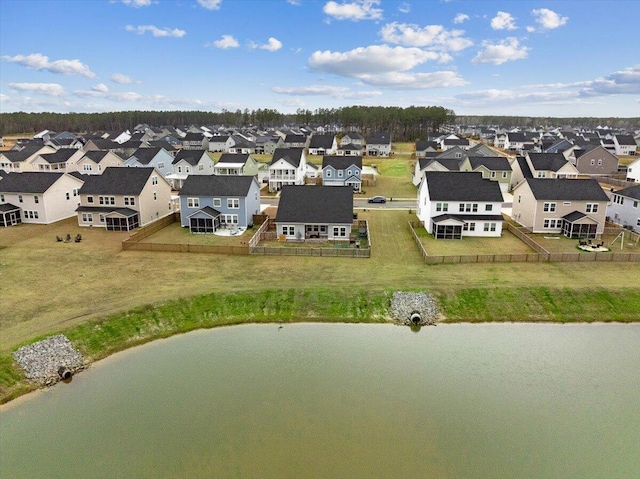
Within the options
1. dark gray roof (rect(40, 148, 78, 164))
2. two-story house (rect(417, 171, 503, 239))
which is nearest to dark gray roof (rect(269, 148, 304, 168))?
two-story house (rect(417, 171, 503, 239))

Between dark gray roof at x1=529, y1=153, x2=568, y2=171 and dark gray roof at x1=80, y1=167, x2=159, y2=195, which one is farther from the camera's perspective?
dark gray roof at x1=529, y1=153, x2=568, y2=171

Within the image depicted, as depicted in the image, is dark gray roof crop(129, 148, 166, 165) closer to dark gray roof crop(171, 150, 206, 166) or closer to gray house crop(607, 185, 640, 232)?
dark gray roof crop(171, 150, 206, 166)

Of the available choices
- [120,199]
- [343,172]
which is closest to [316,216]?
[120,199]

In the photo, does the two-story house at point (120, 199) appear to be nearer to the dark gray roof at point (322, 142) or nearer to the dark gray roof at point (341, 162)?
the dark gray roof at point (341, 162)

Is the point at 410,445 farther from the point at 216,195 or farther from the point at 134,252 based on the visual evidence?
the point at 216,195

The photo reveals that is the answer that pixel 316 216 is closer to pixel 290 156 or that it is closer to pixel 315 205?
pixel 315 205

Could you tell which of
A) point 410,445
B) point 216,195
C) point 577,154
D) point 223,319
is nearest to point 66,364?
point 223,319
